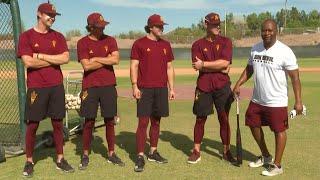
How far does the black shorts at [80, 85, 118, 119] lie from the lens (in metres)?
6.79

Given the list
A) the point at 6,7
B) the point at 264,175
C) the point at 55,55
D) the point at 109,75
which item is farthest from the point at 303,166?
the point at 6,7

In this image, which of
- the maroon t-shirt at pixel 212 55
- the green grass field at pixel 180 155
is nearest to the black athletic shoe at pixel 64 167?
the green grass field at pixel 180 155

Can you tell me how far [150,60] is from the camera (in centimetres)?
684

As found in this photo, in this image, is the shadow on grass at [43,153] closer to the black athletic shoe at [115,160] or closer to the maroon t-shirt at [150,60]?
the black athletic shoe at [115,160]

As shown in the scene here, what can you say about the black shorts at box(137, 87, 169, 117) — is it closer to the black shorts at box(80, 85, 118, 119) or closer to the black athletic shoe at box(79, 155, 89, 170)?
the black shorts at box(80, 85, 118, 119)

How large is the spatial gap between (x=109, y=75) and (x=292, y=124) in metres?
4.85

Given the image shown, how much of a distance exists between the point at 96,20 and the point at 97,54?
0.47 meters

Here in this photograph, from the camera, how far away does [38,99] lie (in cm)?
643

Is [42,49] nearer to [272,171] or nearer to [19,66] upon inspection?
[19,66]

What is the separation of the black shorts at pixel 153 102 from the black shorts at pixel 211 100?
0.47 metres

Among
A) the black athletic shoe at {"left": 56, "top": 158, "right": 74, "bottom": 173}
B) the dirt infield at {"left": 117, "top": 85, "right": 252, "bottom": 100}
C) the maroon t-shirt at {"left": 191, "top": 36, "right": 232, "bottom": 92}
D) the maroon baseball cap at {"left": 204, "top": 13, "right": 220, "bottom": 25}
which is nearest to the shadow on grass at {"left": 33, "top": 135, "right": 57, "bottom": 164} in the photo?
the black athletic shoe at {"left": 56, "top": 158, "right": 74, "bottom": 173}

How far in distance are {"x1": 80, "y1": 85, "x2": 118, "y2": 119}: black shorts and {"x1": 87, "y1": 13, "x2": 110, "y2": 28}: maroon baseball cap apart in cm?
87

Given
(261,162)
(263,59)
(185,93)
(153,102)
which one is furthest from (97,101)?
(185,93)

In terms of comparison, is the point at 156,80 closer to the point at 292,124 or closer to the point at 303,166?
the point at 303,166
